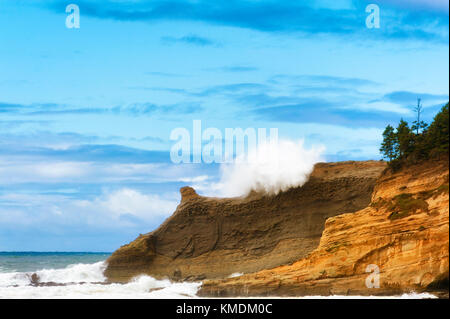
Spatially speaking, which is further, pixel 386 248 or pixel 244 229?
pixel 244 229

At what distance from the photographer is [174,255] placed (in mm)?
34031

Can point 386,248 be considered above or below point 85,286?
above

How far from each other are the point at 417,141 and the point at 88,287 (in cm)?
1590

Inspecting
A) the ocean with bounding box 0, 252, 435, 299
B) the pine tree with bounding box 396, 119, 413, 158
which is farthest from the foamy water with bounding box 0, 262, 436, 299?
the pine tree with bounding box 396, 119, 413, 158

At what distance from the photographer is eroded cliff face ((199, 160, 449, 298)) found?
2388 cm

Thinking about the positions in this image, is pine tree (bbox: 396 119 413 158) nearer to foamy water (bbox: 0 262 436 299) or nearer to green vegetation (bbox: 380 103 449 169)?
green vegetation (bbox: 380 103 449 169)

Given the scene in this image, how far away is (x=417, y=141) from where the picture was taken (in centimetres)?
2653

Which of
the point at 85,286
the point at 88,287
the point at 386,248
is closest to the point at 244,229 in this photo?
the point at 88,287

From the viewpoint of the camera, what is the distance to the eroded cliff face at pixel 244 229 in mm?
32156
